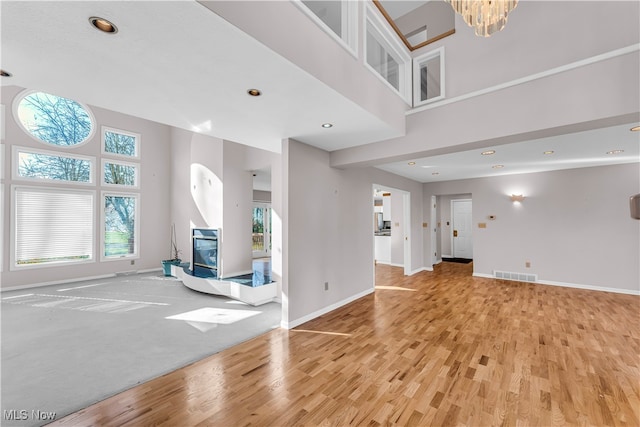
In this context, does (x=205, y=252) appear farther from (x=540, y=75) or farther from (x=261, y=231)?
(x=540, y=75)

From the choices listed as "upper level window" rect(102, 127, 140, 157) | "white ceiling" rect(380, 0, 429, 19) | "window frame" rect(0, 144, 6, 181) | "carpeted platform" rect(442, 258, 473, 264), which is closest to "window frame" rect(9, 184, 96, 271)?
"window frame" rect(0, 144, 6, 181)

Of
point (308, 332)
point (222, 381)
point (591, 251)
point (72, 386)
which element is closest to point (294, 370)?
point (222, 381)

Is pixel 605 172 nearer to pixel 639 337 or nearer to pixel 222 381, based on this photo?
pixel 639 337

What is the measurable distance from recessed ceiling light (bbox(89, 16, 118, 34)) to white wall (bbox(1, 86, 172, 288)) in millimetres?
6808

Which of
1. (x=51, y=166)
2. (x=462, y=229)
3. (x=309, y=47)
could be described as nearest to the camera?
(x=309, y=47)

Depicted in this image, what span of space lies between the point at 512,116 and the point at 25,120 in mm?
9231

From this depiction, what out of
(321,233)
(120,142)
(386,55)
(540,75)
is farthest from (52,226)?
(540,75)

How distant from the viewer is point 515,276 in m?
6.09

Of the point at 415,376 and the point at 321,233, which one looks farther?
the point at 321,233

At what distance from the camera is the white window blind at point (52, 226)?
5852 millimetres

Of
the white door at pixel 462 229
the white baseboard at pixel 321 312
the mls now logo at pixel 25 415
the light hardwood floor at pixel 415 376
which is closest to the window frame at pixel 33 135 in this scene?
the mls now logo at pixel 25 415

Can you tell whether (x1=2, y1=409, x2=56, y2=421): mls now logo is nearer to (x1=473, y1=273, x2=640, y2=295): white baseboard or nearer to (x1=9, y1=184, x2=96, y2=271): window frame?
(x1=9, y1=184, x2=96, y2=271): window frame

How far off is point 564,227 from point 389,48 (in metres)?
5.35

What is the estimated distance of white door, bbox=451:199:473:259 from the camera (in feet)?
29.5
